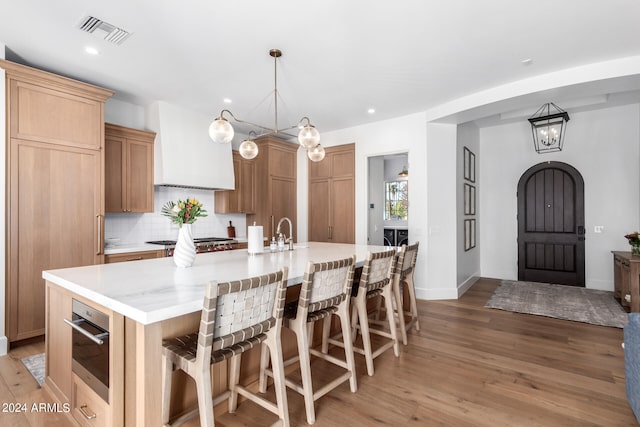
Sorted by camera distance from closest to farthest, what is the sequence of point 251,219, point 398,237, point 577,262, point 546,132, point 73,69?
point 73,69, point 546,132, point 577,262, point 251,219, point 398,237

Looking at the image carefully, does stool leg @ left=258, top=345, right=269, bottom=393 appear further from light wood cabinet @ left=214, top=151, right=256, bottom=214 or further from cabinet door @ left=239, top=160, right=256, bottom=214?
cabinet door @ left=239, top=160, right=256, bottom=214

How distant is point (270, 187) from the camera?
5.75 metres

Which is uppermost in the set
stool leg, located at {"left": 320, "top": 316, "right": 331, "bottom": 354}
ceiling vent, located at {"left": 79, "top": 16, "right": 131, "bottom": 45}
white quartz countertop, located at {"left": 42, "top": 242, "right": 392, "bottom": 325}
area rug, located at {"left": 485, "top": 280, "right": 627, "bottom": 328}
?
ceiling vent, located at {"left": 79, "top": 16, "right": 131, "bottom": 45}

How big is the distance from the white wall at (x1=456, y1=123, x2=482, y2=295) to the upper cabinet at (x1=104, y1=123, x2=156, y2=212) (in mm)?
4470

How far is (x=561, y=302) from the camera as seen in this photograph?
179 inches

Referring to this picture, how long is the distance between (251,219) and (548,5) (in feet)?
16.0

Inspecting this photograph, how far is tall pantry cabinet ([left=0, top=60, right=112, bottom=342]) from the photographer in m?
3.02

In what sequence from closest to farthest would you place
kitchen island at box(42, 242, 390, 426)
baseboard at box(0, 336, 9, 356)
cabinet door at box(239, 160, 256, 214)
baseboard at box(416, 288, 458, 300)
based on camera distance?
kitchen island at box(42, 242, 390, 426), baseboard at box(0, 336, 9, 356), baseboard at box(416, 288, 458, 300), cabinet door at box(239, 160, 256, 214)

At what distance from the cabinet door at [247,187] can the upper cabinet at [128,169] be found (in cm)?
153

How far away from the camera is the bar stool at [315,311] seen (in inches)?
76.5

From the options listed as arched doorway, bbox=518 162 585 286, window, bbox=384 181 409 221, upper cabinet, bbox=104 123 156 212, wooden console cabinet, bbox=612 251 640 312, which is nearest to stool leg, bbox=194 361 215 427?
upper cabinet, bbox=104 123 156 212

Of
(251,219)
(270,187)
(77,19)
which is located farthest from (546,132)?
(77,19)

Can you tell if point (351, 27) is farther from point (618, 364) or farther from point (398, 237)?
point (398, 237)

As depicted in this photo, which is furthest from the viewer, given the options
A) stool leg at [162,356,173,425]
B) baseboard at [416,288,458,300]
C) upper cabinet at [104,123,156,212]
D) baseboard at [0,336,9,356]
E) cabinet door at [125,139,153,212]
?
baseboard at [416,288,458,300]
